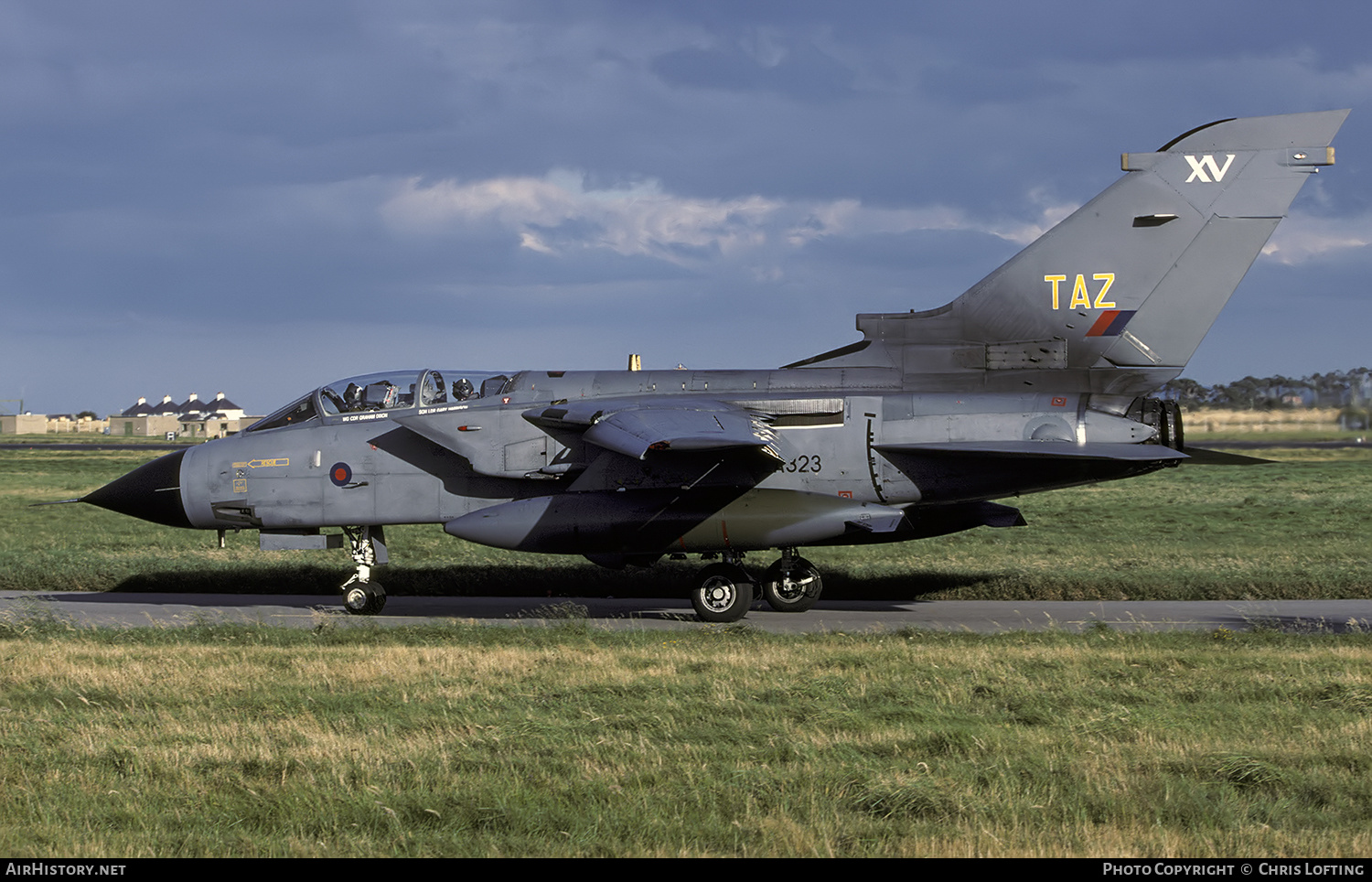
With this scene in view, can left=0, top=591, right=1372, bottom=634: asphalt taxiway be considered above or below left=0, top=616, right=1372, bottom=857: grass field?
below

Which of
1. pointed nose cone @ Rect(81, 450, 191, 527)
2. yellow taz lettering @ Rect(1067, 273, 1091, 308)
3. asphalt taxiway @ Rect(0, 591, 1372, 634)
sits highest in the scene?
yellow taz lettering @ Rect(1067, 273, 1091, 308)

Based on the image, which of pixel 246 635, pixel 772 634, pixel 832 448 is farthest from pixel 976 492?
pixel 246 635

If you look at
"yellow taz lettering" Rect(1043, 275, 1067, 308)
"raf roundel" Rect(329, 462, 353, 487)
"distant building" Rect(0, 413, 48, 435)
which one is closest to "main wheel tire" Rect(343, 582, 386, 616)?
"raf roundel" Rect(329, 462, 353, 487)

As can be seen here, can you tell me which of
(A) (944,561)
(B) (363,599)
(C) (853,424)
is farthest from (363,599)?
(A) (944,561)

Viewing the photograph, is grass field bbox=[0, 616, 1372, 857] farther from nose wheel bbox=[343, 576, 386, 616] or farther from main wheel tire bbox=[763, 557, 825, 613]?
main wheel tire bbox=[763, 557, 825, 613]

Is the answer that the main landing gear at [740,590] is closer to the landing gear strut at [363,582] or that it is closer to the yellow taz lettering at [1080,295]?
the landing gear strut at [363,582]

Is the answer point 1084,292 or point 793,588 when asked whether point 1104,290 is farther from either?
point 793,588

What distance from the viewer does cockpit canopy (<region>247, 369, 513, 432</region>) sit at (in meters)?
16.0

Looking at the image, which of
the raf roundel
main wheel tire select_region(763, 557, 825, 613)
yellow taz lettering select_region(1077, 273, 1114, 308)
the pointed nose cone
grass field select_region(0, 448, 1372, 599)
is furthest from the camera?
grass field select_region(0, 448, 1372, 599)

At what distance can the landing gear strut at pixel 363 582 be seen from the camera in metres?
15.9

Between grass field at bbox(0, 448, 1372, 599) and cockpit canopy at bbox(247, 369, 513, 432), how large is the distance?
3885mm

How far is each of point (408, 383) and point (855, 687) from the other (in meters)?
8.87

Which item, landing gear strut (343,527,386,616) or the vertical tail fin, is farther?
landing gear strut (343,527,386,616)

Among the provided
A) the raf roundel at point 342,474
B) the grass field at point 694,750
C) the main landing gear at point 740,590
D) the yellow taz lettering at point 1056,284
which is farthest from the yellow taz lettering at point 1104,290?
the raf roundel at point 342,474
